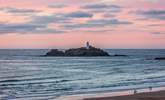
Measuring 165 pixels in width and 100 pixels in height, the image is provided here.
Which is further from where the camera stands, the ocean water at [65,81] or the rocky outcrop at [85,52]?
the rocky outcrop at [85,52]

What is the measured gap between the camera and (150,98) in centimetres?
2334

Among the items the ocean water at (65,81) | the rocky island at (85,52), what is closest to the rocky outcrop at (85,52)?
the rocky island at (85,52)

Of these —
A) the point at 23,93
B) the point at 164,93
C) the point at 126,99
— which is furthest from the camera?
the point at 23,93

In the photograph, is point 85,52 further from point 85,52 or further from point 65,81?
point 65,81

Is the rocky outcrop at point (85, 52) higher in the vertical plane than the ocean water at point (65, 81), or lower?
higher

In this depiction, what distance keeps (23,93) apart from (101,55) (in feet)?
453

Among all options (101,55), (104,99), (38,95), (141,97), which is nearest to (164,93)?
(141,97)

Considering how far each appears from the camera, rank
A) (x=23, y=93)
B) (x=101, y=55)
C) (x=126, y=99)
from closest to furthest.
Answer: (x=126, y=99)
(x=23, y=93)
(x=101, y=55)

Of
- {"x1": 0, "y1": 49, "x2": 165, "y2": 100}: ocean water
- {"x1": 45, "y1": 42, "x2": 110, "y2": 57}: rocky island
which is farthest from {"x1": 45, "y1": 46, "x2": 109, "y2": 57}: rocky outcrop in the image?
{"x1": 0, "y1": 49, "x2": 165, "y2": 100}: ocean water

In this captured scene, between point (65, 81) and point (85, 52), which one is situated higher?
point (85, 52)

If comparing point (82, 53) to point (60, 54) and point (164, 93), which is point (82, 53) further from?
point (164, 93)

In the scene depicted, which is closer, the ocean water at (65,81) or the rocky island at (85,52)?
the ocean water at (65,81)

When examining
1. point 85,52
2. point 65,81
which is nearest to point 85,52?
point 85,52

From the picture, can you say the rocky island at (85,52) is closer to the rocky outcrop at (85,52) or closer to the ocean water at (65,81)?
the rocky outcrop at (85,52)
